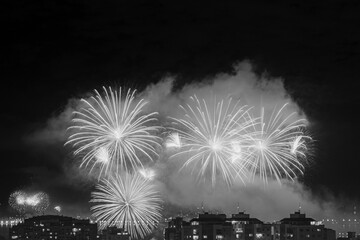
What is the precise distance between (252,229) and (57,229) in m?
34.1

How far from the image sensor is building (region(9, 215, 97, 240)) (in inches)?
3777

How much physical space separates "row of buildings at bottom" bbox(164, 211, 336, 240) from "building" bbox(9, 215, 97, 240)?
909 inches

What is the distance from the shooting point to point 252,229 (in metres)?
73.5

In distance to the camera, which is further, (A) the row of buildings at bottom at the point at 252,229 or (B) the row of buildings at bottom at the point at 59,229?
(B) the row of buildings at bottom at the point at 59,229

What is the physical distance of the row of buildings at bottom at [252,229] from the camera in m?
69.6

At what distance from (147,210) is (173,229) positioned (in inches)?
1251

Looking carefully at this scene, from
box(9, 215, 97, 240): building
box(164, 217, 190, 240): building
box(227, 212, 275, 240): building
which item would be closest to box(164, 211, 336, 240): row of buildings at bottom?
box(227, 212, 275, 240): building

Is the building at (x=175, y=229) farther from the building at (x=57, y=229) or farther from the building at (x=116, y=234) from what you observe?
the building at (x=57, y=229)

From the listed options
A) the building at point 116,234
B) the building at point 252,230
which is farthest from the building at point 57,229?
the building at point 252,230

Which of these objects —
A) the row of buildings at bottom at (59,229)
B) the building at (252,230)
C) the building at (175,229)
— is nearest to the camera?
the building at (252,230)

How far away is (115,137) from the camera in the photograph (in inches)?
1644

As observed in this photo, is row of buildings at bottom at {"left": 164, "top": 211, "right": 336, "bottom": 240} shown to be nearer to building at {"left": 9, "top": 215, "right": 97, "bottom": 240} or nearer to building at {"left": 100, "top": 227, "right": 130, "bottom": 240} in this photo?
building at {"left": 100, "top": 227, "right": 130, "bottom": 240}

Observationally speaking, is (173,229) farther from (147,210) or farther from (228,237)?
(147,210)

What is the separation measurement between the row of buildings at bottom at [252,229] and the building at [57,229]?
2308 cm
